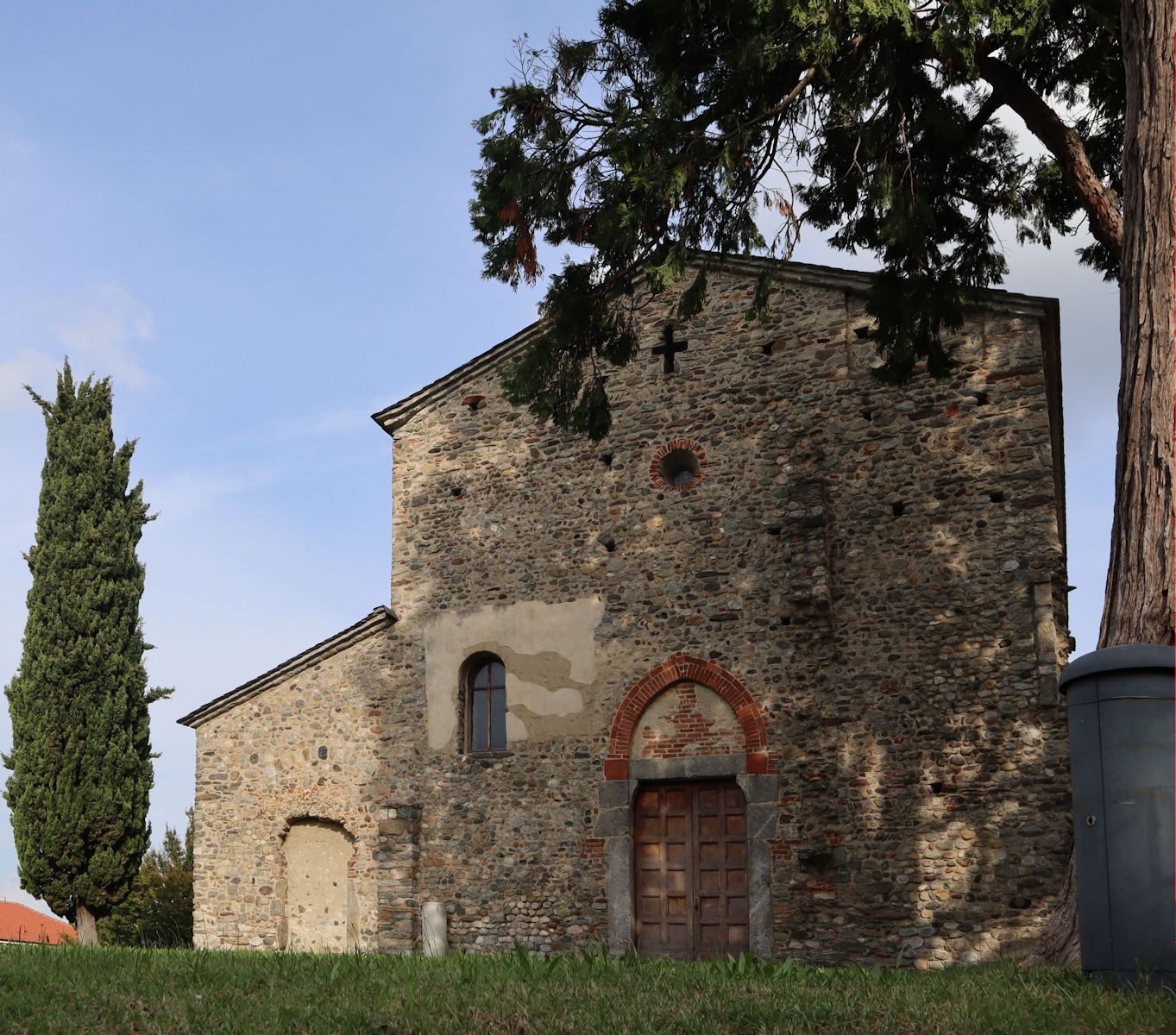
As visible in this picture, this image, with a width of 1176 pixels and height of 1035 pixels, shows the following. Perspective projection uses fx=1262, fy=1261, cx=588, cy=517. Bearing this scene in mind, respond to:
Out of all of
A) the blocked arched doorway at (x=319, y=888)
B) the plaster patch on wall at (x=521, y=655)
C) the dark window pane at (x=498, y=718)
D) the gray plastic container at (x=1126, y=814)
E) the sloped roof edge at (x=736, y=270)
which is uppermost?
the sloped roof edge at (x=736, y=270)

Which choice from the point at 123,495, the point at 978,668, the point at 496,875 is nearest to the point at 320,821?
the point at 496,875

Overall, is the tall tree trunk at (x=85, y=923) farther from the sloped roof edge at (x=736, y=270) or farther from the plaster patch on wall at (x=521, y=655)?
the sloped roof edge at (x=736, y=270)

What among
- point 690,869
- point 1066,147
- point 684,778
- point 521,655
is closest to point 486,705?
point 521,655

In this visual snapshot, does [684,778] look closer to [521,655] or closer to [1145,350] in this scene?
[521,655]

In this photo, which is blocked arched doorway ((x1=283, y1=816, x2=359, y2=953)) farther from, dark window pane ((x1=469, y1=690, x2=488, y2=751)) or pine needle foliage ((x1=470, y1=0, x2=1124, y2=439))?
pine needle foliage ((x1=470, y1=0, x2=1124, y2=439))

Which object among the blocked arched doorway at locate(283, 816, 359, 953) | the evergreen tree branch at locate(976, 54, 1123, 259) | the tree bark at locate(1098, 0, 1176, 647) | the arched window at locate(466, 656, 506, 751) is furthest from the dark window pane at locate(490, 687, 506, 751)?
the evergreen tree branch at locate(976, 54, 1123, 259)

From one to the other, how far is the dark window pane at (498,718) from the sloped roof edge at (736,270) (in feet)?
13.1

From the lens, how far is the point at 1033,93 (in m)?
11.1

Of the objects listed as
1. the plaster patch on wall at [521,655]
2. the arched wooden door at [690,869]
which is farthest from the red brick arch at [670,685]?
the plaster patch on wall at [521,655]

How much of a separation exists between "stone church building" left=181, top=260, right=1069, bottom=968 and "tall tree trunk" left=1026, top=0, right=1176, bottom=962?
164 inches

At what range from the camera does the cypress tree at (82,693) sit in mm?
18359

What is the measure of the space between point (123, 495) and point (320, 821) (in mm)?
6992

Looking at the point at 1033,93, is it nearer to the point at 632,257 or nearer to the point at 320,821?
the point at 632,257

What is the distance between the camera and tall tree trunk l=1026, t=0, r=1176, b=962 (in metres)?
8.43
